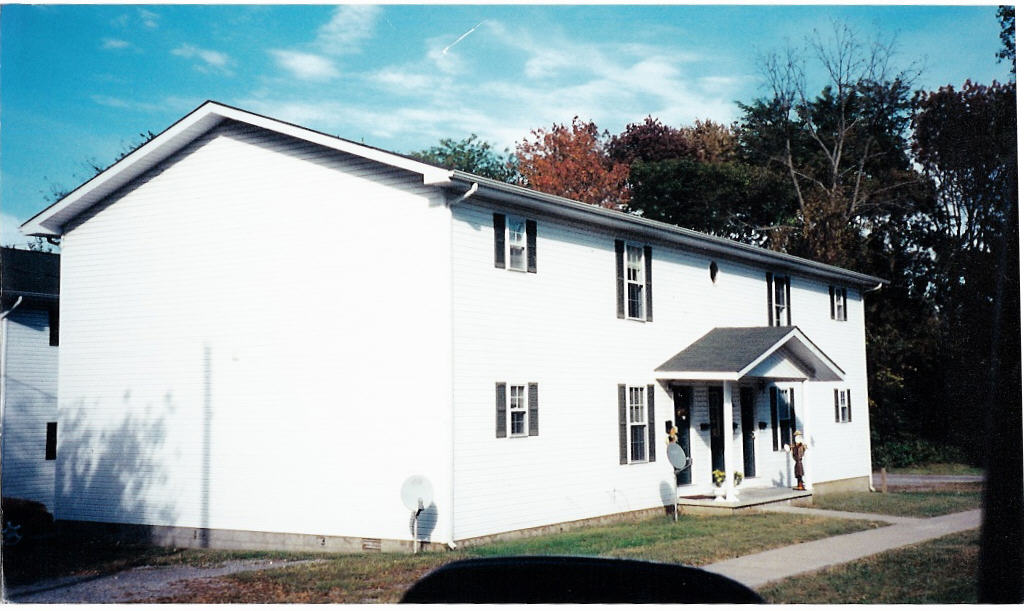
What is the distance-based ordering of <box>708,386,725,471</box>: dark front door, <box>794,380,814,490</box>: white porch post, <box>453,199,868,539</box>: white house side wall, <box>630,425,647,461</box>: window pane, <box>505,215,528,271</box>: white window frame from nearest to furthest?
<box>453,199,868,539</box>: white house side wall, <box>505,215,528,271</box>: white window frame, <box>630,425,647,461</box>: window pane, <box>708,386,725,471</box>: dark front door, <box>794,380,814,490</box>: white porch post

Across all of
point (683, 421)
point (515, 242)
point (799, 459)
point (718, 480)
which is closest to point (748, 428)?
point (799, 459)

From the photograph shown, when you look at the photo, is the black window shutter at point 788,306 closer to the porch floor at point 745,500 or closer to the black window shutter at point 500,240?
the porch floor at point 745,500

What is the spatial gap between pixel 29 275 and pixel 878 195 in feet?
113

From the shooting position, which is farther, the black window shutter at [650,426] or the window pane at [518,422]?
the black window shutter at [650,426]

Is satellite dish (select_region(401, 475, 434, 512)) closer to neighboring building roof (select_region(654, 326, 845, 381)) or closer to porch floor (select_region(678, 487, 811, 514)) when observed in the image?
neighboring building roof (select_region(654, 326, 845, 381))

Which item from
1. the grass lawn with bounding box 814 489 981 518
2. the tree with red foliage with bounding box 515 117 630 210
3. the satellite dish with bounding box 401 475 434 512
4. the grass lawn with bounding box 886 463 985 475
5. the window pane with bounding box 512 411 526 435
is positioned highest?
the tree with red foliage with bounding box 515 117 630 210

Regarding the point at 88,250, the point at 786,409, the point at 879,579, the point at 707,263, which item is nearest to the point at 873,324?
the point at 786,409

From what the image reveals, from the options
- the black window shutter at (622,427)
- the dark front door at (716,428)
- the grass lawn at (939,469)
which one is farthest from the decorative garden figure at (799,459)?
the grass lawn at (939,469)

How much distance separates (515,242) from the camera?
17125 mm

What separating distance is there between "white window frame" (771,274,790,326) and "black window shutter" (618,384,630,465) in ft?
25.0

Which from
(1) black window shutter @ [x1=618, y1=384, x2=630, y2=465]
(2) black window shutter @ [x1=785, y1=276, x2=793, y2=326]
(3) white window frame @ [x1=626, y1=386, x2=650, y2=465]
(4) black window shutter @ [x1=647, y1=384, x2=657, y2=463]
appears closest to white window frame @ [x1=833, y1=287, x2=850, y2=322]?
(2) black window shutter @ [x1=785, y1=276, x2=793, y2=326]

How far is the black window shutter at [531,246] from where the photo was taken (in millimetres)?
17391

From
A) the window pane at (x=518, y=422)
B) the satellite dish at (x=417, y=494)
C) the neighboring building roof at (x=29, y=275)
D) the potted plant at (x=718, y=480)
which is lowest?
the potted plant at (x=718, y=480)

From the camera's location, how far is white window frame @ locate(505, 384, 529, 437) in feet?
54.4
